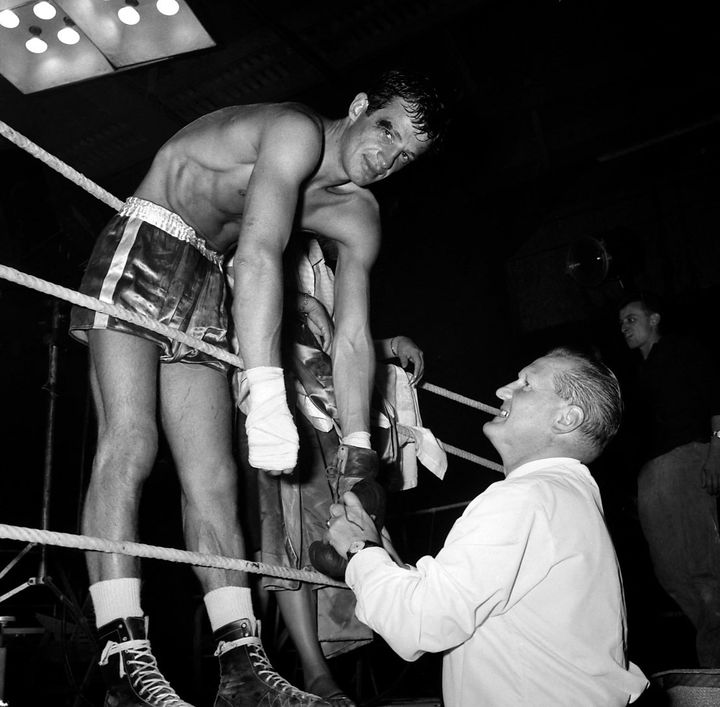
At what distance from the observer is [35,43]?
309cm

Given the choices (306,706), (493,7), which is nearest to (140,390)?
(306,706)

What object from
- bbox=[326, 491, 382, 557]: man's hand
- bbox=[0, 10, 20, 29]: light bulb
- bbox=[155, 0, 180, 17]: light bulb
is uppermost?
bbox=[0, 10, 20, 29]: light bulb

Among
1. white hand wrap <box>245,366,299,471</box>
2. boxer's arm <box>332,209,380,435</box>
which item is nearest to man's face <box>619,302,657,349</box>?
boxer's arm <box>332,209,380,435</box>

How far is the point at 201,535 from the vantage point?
156 centimetres

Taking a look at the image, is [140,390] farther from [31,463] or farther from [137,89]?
[31,463]

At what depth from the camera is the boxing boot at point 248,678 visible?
1318 mm

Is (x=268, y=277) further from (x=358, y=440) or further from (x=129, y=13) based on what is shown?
(x=129, y=13)

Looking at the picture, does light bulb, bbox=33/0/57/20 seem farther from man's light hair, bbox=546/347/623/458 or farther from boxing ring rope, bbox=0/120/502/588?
man's light hair, bbox=546/347/623/458

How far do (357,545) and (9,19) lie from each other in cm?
279

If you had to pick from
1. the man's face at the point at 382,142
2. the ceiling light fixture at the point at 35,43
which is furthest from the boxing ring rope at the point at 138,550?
the ceiling light fixture at the point at 35,43

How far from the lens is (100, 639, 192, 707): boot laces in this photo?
1.22 metres

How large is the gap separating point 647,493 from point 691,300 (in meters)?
1.93

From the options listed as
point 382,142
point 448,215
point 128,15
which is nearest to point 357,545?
point 382,142

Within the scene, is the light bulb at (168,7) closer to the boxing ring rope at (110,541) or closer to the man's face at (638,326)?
the boxing ring rope at (110,541)
